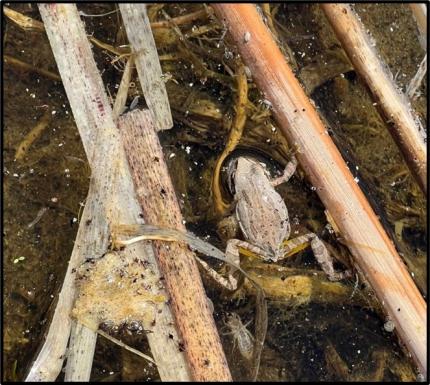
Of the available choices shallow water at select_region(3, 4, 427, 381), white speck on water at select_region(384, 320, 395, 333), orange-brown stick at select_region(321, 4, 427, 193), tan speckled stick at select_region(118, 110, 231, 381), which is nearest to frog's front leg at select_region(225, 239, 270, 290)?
shallow water at select_region(3, 4, 427, 381)

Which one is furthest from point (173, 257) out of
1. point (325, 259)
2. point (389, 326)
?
point (389, 326)

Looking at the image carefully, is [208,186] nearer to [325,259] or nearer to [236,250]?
[236,250]

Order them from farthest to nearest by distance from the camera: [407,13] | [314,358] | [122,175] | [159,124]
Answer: [407,13] → [314,358] → [159,124] → [122,175]

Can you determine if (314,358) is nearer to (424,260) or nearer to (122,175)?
(424,260)

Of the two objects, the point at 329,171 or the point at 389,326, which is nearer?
the point at 329,171

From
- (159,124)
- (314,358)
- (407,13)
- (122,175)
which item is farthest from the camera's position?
(407,13)

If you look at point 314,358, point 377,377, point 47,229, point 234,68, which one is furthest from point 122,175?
point 377,377
